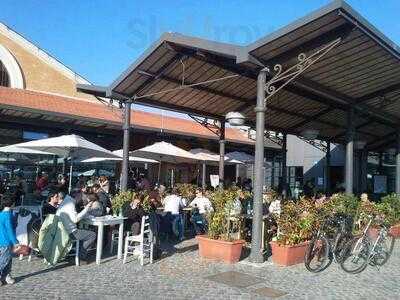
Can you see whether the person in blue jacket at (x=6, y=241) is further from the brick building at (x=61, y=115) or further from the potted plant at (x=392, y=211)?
the potted plant at (x=392, y=211)

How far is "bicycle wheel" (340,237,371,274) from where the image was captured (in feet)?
28.0

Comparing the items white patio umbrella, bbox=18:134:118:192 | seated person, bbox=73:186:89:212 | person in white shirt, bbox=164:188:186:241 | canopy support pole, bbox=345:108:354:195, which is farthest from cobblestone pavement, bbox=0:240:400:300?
white patio umbrella, bbox=18:134:118:192

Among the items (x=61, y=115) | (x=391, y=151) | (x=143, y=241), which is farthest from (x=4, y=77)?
(x=391, y=151)

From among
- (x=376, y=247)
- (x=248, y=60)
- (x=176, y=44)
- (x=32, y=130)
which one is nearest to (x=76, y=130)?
(x=32, y=130)

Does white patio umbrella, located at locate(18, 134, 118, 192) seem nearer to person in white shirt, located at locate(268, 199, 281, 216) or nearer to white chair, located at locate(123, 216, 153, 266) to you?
white chair, located at locate(123, 216, 153, 266)

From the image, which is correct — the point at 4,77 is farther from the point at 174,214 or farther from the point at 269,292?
the point at 269,292

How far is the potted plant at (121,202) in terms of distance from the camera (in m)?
9.24

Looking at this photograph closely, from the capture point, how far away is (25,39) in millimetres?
25688

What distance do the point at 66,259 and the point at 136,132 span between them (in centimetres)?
1191

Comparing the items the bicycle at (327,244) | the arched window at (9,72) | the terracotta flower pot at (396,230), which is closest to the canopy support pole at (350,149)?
the terracotta flower pot at (396,230)

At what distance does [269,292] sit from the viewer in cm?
679

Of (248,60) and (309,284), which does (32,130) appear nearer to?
(248,60)

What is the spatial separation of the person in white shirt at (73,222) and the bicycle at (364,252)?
455 cm

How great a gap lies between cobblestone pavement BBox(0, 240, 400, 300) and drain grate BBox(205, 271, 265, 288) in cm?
A: 11
